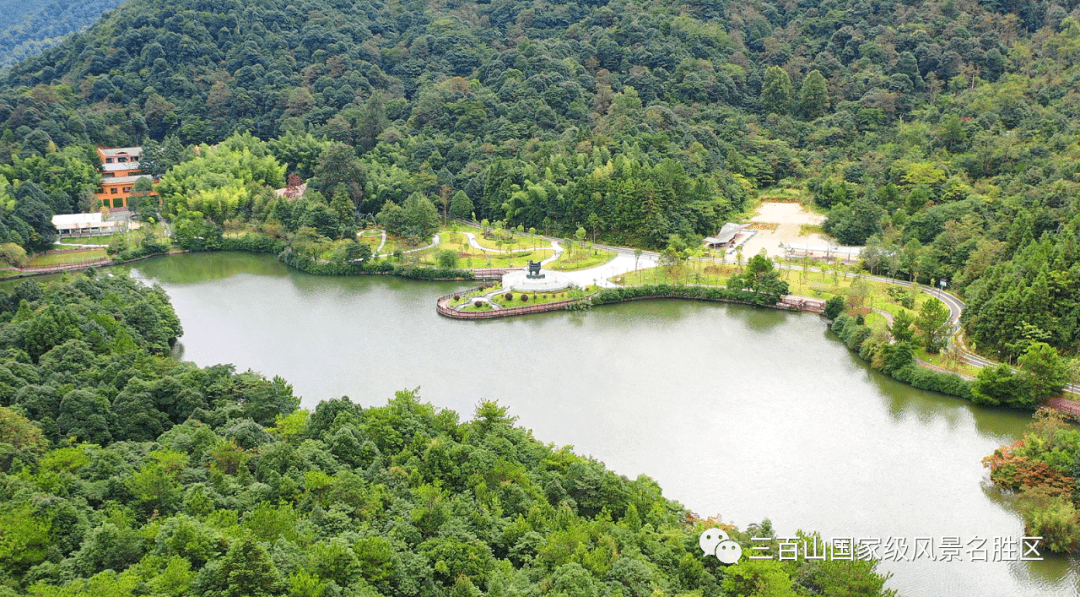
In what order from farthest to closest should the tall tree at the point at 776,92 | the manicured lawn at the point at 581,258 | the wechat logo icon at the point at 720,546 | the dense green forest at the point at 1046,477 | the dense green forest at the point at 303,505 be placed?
the tall tree at the point at 776,92
the manicured lawn at the point at 581,258
the dense green forest at the point at 1046,477
the wechat logo icon at the point at 720,546
the dense green forest at the point at 303,505

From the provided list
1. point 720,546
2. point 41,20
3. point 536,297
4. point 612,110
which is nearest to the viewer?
point 720,546

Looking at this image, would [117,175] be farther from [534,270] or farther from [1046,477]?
[1046,477]

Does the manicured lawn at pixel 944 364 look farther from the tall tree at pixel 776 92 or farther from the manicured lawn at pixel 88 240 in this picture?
the manicured lawn at pixel 88 240

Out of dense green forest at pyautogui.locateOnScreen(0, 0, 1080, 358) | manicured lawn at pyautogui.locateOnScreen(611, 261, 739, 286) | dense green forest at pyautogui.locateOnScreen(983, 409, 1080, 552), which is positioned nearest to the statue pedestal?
manicured lawn at pyautogui.locateOnScreen(611, 261, 739, 286)

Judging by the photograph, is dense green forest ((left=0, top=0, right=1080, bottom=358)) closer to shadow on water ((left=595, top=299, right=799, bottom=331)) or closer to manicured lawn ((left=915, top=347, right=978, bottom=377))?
manicured lawn ((left=915, top=347, right=978, bottom=377))

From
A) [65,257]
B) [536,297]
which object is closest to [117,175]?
[65,257]

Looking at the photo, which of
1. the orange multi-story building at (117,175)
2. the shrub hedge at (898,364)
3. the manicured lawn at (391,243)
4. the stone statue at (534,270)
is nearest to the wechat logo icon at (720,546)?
the shrub hedge at (898,364)
